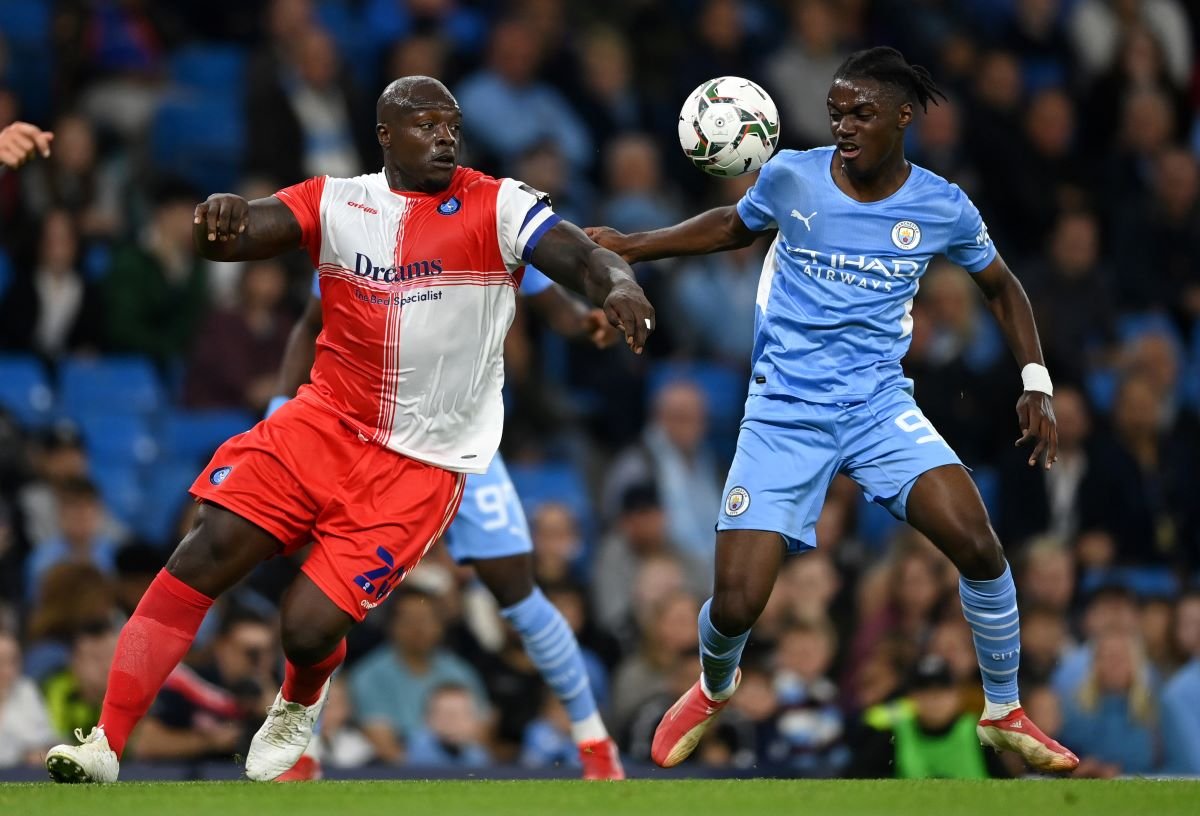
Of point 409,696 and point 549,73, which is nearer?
point 409,696

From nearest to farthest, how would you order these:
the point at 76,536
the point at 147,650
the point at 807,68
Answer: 1. the point at 147,650
2. the point at 76,536
3. the point at 807,68

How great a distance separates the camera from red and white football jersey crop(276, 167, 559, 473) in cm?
763

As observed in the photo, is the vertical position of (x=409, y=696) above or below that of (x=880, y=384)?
below

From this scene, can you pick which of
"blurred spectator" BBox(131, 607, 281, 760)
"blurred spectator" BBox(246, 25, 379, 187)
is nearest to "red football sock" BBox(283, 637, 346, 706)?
"blurred spectator" BBox(131, 607, 281, 760)

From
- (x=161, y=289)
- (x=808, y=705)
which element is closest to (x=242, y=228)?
(x=808, y=705)

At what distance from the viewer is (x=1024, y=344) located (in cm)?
809

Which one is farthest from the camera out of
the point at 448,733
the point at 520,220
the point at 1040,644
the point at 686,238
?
the point at 1040,644

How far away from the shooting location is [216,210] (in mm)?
7215

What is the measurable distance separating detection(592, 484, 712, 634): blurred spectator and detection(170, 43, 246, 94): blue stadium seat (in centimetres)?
466

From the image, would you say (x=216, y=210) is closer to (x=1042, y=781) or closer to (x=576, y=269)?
(x=576, y=269)

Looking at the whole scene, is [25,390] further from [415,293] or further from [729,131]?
[729,131]

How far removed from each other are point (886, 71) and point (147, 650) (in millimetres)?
3614

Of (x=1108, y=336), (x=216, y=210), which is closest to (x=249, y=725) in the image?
(x=216, y=210)

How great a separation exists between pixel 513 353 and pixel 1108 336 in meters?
4.87
